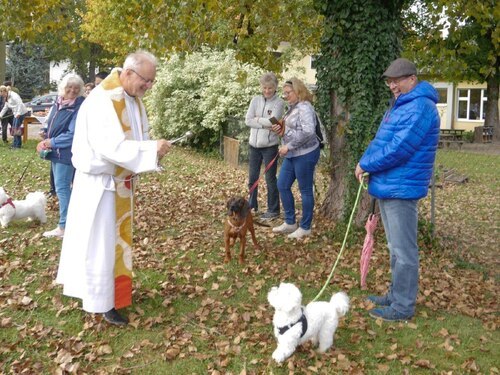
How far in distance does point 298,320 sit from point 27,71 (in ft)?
158

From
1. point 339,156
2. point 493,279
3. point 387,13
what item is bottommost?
point 493,279

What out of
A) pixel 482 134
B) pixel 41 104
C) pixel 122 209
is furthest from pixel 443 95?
pixel 122 209

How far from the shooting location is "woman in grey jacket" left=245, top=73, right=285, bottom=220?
7.77m

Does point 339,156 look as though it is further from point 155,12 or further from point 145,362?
point 145,362

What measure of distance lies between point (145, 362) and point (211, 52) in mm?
15779

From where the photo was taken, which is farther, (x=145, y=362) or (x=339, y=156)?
(x=339, y=156)

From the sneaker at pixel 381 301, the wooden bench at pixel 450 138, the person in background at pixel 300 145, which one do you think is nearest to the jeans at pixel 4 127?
the person in background at pixel 300 145

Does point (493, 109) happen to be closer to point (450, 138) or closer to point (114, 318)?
point (450, 138)

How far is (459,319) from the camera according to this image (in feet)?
16.8

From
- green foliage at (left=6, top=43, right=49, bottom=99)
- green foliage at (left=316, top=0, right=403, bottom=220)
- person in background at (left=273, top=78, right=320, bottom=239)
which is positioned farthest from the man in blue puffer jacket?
green foliage at (left=6, top=43, right=49, bottom=99)

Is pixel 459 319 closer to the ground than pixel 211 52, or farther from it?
closer to the ground

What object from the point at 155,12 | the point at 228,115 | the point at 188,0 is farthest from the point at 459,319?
the point at 228,115

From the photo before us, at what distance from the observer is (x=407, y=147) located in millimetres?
4484

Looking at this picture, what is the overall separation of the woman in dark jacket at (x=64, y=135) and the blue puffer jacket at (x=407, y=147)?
12.4 feet
